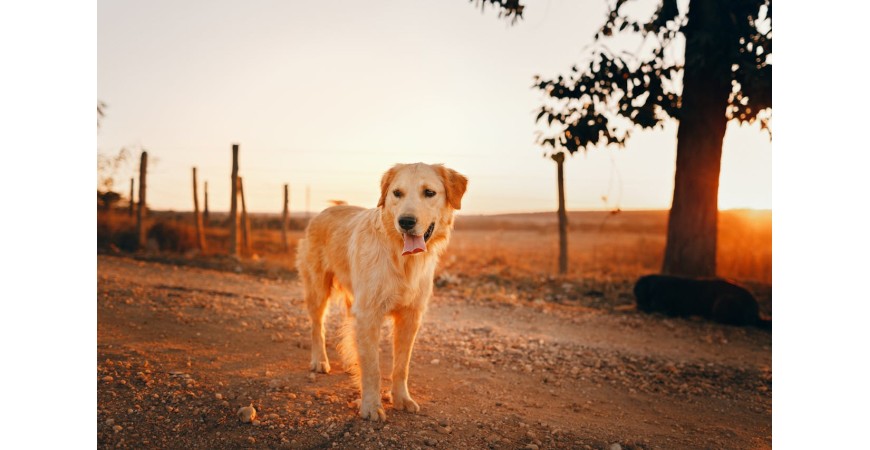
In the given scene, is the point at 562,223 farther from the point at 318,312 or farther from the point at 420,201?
the point at 420,201

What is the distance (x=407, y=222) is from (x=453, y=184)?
1.63ft

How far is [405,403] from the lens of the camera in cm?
321

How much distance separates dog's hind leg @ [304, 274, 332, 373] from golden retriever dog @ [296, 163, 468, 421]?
0.52 meters

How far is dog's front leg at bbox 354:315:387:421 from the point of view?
9.95ft

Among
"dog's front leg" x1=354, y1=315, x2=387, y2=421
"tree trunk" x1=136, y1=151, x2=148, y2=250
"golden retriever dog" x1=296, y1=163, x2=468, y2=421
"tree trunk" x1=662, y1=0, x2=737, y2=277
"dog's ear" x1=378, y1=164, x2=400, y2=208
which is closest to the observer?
"golden retriever dog" x1=296, y1=163, x2=468, y2=421

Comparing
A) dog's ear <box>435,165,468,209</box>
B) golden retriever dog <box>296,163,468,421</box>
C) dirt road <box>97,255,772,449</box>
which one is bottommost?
dirt road <box>97,255,772,449</box>

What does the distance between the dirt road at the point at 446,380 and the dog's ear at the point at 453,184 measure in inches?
49.9

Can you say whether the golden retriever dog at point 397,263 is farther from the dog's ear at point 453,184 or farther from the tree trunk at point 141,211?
the tree trunk at point 141,211

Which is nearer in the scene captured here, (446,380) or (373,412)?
(373,412)

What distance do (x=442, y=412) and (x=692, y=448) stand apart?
146 centimetres

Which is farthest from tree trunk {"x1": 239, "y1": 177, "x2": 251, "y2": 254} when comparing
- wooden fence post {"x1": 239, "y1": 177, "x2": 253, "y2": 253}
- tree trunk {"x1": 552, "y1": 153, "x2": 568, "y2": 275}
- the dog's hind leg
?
the dog's hind leg

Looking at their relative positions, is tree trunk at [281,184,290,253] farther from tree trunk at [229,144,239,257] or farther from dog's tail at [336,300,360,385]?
dog's tail at [336,300,360,385]

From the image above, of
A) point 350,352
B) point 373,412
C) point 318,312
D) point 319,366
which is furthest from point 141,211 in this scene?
point 373,412

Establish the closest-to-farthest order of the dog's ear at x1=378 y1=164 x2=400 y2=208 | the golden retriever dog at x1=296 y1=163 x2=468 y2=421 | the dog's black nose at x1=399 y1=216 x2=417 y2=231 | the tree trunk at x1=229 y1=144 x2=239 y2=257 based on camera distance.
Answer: the dog's black nose at x1=399 y1=216 x2=417 y2=231, the golden retriever dog at x1=296 y1=163 x2=468 y2=421, the dog's ear at x1=378 y1=164 x2=400 y2=208, the tree trunk at x1=229 y1=144 x2=239 y2=257
